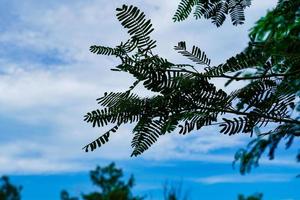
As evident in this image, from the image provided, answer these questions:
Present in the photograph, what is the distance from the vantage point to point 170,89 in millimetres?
2750

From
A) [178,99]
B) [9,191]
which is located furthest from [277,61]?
[9,191]

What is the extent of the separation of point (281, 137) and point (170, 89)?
0.59 metres

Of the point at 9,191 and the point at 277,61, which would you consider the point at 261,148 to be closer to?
the point at 277,61

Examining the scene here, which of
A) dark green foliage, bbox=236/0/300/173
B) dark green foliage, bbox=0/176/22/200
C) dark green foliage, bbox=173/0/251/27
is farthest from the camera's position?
dark green foliage, bbox=0/176/22/200

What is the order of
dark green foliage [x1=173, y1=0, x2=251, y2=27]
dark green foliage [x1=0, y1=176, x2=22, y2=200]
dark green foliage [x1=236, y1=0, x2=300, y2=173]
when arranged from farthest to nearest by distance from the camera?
dark green foliage [x1=0, y1=176, x2=22, y2=200], dark green foliage [x1=173, y1=0, x2=251, y2=27], dark green foliage [x1=236, y1=0, x2=300, y2=173]

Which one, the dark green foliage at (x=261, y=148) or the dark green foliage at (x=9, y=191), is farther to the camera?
the dark green foliage at (x=9, y=191)

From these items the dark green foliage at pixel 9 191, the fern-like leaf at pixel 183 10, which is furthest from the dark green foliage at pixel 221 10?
the dark green foliage at pixel 9 191

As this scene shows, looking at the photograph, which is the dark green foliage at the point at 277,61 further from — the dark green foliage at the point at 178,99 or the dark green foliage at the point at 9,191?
the dark green foliage at the point at 9,191

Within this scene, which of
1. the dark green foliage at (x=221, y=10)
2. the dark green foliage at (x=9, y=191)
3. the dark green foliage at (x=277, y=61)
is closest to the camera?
the dark green foliage at (x=277, y=61)

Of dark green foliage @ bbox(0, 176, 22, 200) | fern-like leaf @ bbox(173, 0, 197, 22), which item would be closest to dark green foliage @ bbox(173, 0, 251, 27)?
fern-like leaf @ bbox(173, 0, 197, 22)

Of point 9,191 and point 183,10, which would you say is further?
point 9,191

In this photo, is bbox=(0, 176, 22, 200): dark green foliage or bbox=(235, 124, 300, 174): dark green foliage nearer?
bbox=(235, 124, 300, 174): dark green foliage

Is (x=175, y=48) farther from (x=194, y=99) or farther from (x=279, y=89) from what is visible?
(x=279, y=89)

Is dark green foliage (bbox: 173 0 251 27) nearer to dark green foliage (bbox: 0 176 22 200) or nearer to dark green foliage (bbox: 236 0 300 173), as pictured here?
dark green foliage (bbox: 236 0 300 173)
